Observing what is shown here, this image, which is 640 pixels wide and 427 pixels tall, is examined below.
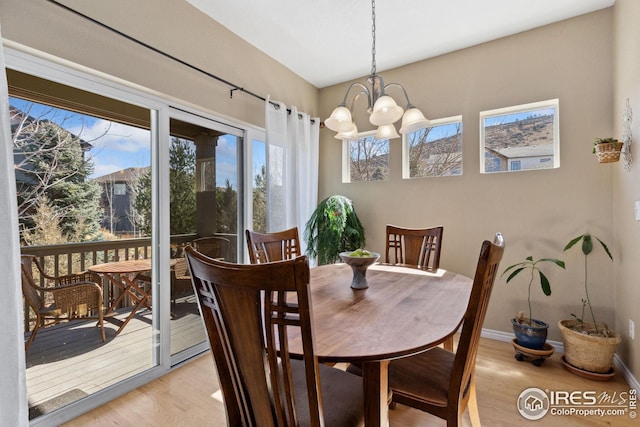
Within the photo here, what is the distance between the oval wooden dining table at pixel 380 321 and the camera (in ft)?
3.13

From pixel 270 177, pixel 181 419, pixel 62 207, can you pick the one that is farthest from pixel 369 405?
pixel 270 177

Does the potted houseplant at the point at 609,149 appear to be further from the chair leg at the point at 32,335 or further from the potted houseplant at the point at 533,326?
the chair leg at the point at 32,335

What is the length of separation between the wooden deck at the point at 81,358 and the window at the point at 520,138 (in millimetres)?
3147

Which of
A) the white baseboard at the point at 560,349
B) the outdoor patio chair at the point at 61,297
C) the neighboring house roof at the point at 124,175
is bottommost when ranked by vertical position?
the white baseboard at the point at 560,349

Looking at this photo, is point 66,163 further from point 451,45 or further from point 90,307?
point 451,45

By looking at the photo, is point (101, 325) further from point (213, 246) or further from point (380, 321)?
point (380, 321)

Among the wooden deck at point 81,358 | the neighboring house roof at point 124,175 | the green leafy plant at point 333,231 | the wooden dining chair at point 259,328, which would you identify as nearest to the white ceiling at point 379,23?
the neighboring house roof at point 124,175

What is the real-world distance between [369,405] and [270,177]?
2.29m

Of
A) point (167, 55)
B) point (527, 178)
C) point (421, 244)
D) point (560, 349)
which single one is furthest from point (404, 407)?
point (167, 55)

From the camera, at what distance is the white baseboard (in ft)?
6.55

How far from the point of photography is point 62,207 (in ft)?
5.73

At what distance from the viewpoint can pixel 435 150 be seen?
3186 millimetres

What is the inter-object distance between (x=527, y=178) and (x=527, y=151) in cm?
27

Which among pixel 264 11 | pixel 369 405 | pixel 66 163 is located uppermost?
pixel 264 11
